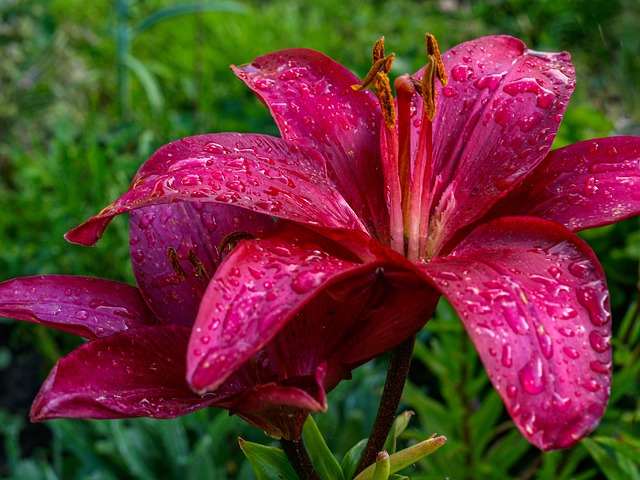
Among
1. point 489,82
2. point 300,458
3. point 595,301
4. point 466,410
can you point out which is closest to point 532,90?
point 489,82

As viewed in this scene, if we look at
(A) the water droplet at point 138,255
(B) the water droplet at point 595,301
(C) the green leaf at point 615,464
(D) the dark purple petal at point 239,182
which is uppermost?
(D) the dark purple petal at point 239,182

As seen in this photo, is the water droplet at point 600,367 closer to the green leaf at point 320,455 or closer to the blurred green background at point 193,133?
the green leaf at point 320,455

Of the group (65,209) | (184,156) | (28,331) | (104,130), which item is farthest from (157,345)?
(104,130)

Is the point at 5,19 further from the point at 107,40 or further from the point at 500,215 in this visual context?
the point at 500,215

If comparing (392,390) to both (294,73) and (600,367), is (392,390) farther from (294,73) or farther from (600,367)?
(294,73)

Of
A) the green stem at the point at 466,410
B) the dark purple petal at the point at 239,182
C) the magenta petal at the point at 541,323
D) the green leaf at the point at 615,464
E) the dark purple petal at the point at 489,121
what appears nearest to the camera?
the magenta petal at the point at 541,323

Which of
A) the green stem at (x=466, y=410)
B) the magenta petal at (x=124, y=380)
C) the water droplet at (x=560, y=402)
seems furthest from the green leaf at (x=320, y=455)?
the green stem at (x=466, y=410)

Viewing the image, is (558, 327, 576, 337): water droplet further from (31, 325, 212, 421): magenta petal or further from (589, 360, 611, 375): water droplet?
(31, 325, 212, 421): magenta petal
